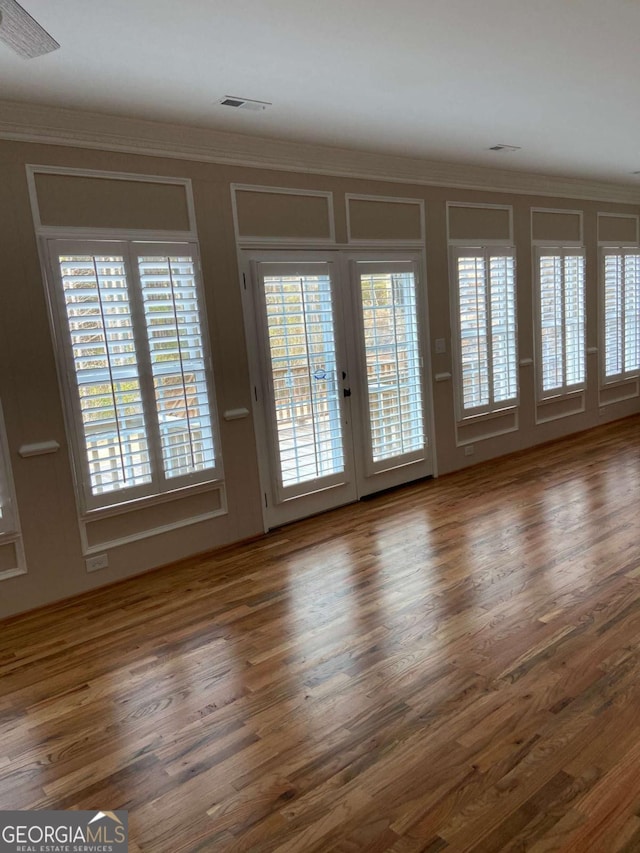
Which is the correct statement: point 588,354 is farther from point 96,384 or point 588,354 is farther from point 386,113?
point 96,384

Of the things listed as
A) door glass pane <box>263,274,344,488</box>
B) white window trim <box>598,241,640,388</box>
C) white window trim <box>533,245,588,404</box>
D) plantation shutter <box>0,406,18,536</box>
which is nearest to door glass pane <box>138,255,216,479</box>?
door glass pane <box>263,274,344,488</box>

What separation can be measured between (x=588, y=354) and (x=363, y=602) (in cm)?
520

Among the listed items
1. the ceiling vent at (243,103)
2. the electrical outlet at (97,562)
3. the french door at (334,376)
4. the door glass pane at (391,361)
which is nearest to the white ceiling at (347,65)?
the ceiling vent at (243,103)

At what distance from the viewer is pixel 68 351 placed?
3.54m

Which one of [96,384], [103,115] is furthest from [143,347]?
Answer: [103,115]

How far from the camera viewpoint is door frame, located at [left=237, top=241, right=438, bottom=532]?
4.30 meters

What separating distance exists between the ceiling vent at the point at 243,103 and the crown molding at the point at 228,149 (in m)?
0.47

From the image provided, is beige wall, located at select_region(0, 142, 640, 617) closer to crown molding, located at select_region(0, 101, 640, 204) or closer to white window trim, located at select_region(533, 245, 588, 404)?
crown molding, located at select_region(0, 101, 640, 204)

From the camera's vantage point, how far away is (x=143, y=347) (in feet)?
12.5

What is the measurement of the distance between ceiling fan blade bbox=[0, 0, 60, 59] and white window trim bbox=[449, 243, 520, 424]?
165 inches

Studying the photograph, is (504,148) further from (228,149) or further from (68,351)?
(68,351)

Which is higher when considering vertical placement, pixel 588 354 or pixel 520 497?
pixel 588 354

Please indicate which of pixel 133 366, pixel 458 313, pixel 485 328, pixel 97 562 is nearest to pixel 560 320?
pixel 485 328

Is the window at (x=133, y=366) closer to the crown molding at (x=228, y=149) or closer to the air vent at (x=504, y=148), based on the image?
the crown molding at (x=228, y=149)
